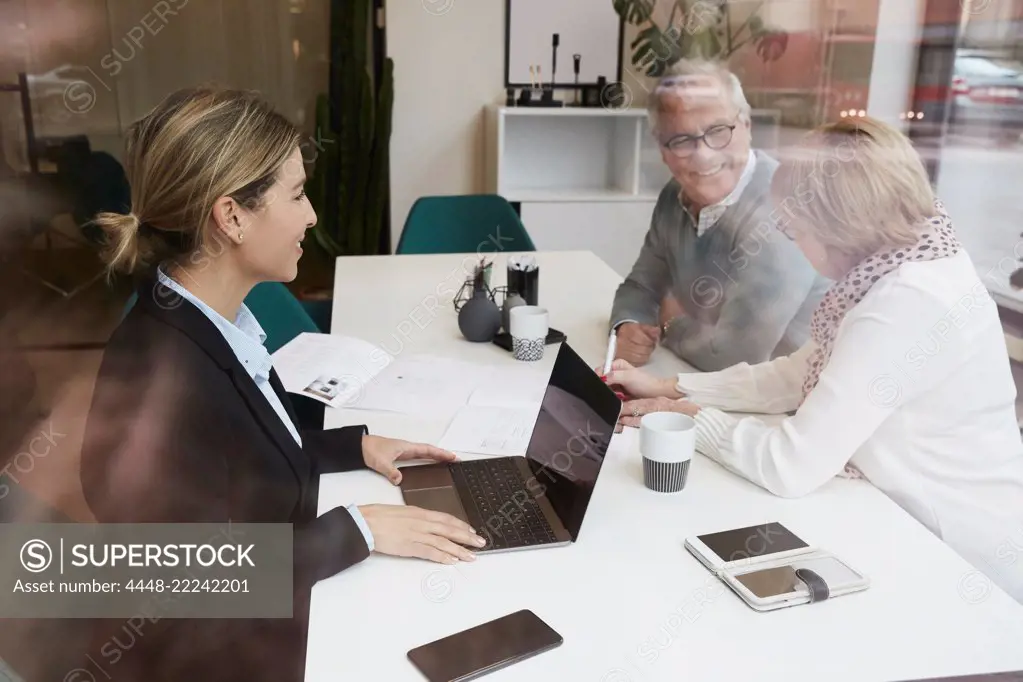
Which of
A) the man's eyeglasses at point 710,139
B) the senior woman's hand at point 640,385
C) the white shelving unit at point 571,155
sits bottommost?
the senior woman's hand at point 640,385

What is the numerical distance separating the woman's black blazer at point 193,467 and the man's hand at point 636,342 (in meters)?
0.86

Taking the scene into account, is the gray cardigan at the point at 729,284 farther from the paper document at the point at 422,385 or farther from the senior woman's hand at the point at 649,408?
the paper document at the point at 422,385

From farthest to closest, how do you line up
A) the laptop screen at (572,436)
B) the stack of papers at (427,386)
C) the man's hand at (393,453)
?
1. the stack of papers at (427,386)
2. the man's hand at (393,453)
3. the laptop screen at (572,436)

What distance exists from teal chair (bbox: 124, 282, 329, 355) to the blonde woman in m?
0.63

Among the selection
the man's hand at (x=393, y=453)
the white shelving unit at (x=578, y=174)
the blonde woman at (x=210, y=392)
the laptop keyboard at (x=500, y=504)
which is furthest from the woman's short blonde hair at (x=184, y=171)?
the white shelving unit at (x=578, y=174)

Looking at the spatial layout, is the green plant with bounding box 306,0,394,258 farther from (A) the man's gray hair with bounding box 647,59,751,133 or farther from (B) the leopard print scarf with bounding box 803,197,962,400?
(B) the leopard print scarf with bounding box 803,197,962,400

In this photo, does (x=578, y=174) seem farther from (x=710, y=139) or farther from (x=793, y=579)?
(x=793, y=579)

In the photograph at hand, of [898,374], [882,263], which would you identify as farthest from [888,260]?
[898,374]

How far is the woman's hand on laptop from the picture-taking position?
1.01 meters

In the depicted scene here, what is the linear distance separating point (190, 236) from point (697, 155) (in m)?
1.16

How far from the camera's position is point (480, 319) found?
1.85 meters

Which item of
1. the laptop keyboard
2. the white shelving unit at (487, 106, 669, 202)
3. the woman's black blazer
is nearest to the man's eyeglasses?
the laptop keyboard

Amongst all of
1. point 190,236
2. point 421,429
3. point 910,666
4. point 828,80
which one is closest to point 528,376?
point 421,429

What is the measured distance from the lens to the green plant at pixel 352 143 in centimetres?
349
